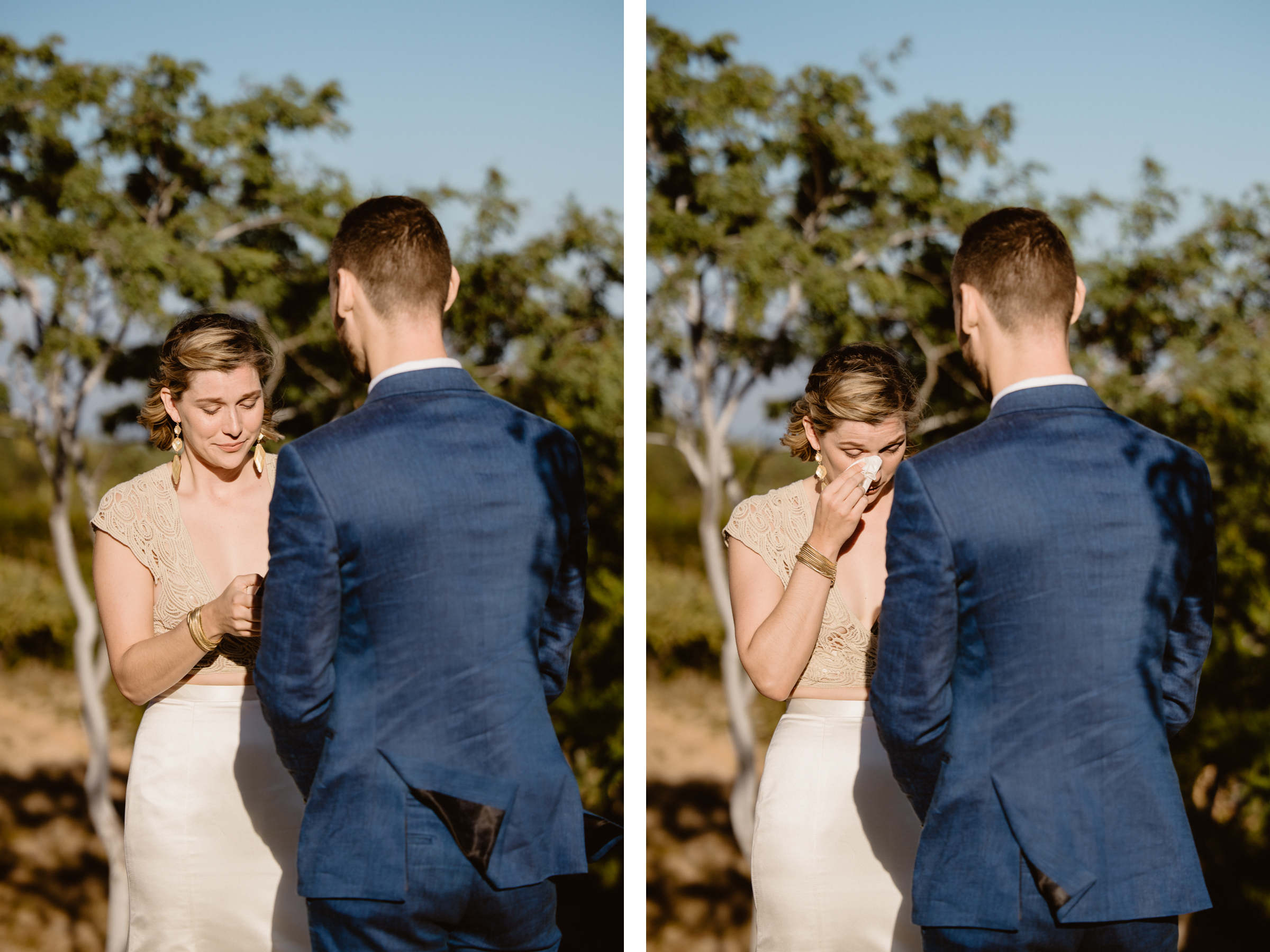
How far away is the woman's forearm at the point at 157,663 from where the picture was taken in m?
2.69

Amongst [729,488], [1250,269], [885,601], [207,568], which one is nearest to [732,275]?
[729,488]

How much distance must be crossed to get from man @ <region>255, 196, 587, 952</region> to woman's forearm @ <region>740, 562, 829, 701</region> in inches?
30.3

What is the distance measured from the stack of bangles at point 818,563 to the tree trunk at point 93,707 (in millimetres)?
6670

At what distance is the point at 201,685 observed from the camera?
9.77ft

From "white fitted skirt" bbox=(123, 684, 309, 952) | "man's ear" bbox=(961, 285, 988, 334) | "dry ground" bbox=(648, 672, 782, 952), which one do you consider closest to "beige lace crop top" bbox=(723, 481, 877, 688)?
"man's ear" bbox=(961, 285, 988, 334)

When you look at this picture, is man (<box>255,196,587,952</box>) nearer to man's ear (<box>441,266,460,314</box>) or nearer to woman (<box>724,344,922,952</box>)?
man's ear (<box>441,266,460,314</box>)

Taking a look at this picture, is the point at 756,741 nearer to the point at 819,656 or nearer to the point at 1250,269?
the point at 1250,269

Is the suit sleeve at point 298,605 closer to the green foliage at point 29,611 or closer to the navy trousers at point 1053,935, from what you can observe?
the navy trousers at point 1053,935

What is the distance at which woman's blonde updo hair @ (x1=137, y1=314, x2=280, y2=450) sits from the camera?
9.52 ft

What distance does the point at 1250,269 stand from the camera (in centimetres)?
650

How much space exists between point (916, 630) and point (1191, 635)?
79 cm

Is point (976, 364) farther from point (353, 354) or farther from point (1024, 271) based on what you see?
point (353, 354)

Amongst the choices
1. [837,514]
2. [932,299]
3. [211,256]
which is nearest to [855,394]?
[837,514]

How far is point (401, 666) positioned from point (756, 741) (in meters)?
6.10
